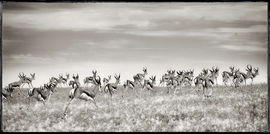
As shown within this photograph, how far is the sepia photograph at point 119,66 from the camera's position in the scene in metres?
22.4

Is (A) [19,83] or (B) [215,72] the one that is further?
(B) [215,72]

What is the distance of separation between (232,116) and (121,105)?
15.3 ft

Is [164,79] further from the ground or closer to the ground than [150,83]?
further from the ground

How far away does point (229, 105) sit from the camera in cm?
2325

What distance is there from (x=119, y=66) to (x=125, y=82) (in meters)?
1.62

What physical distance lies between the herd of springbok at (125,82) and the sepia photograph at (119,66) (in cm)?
5

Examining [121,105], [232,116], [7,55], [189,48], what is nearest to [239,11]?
[189,48]

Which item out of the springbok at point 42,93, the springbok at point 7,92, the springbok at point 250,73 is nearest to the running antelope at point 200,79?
the springbok at point 250,73

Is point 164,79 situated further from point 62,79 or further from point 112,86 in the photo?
point 62,79

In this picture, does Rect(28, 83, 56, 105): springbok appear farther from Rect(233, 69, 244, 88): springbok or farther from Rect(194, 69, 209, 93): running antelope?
Rect(233, 69, 244, 88): springbok

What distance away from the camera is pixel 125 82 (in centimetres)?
2552

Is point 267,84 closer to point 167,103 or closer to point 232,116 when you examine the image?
point 232,116

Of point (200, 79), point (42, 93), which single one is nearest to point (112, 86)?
point (42, 93)

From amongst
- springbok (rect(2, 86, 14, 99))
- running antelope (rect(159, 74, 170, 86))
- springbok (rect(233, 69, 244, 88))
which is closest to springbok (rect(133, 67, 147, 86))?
running antelope (rect(159, 74, 170, 86))
